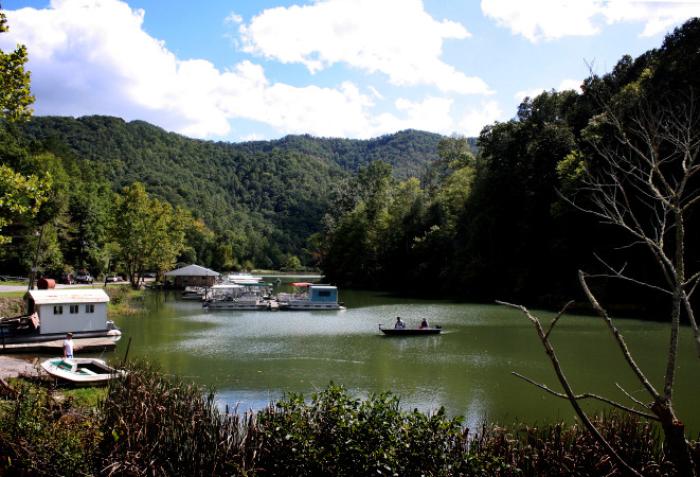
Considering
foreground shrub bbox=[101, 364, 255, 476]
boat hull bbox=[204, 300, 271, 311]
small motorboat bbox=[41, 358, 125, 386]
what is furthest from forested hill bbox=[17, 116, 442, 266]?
foreground shrub bbox=[101, 364, 255, 476]

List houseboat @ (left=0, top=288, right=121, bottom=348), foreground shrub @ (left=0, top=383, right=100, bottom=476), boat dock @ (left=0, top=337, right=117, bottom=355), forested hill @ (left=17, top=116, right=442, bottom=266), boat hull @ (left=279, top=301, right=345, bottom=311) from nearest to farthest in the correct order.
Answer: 1. foreground shrub @ (left=0, top=383, right=100, bottom=476)
2. boat dock @ (left=0, top=337, right=117, bottom=355)
3. houseboat @ (left=0, top=288, right=121, bottom=348)
4. boat hull @ (left=279, top=301, right=345, bottom=311)
5. forested hill @ (left=17, top=116, right=442, bottom=266)

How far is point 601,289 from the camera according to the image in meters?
45.9

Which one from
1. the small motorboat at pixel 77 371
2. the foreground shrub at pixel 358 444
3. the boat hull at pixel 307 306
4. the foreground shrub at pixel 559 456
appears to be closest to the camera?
the foreground shrub at pixel 358 444

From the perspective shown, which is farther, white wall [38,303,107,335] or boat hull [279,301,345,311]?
boat hull [279,301,345,311]

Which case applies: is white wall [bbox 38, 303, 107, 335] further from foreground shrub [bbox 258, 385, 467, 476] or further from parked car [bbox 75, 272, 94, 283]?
parked car [bbox 75, 272, 94, 283]

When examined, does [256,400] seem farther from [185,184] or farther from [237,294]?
[185,184]

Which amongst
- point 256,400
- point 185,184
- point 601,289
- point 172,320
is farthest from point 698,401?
point 185,184

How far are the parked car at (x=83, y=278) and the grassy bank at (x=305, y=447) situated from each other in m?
54.1

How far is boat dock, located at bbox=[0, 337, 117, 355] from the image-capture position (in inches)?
997

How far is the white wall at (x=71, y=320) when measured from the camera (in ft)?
88.4

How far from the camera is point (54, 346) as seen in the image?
84.6 ft

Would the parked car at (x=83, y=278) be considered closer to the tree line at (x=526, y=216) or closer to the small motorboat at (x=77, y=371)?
the tree line at (x=526, y=216)

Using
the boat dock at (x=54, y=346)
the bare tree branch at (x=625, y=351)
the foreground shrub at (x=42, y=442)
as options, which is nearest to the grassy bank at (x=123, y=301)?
the boat dock at (x=54, y=346)

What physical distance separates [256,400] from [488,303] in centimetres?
4010
